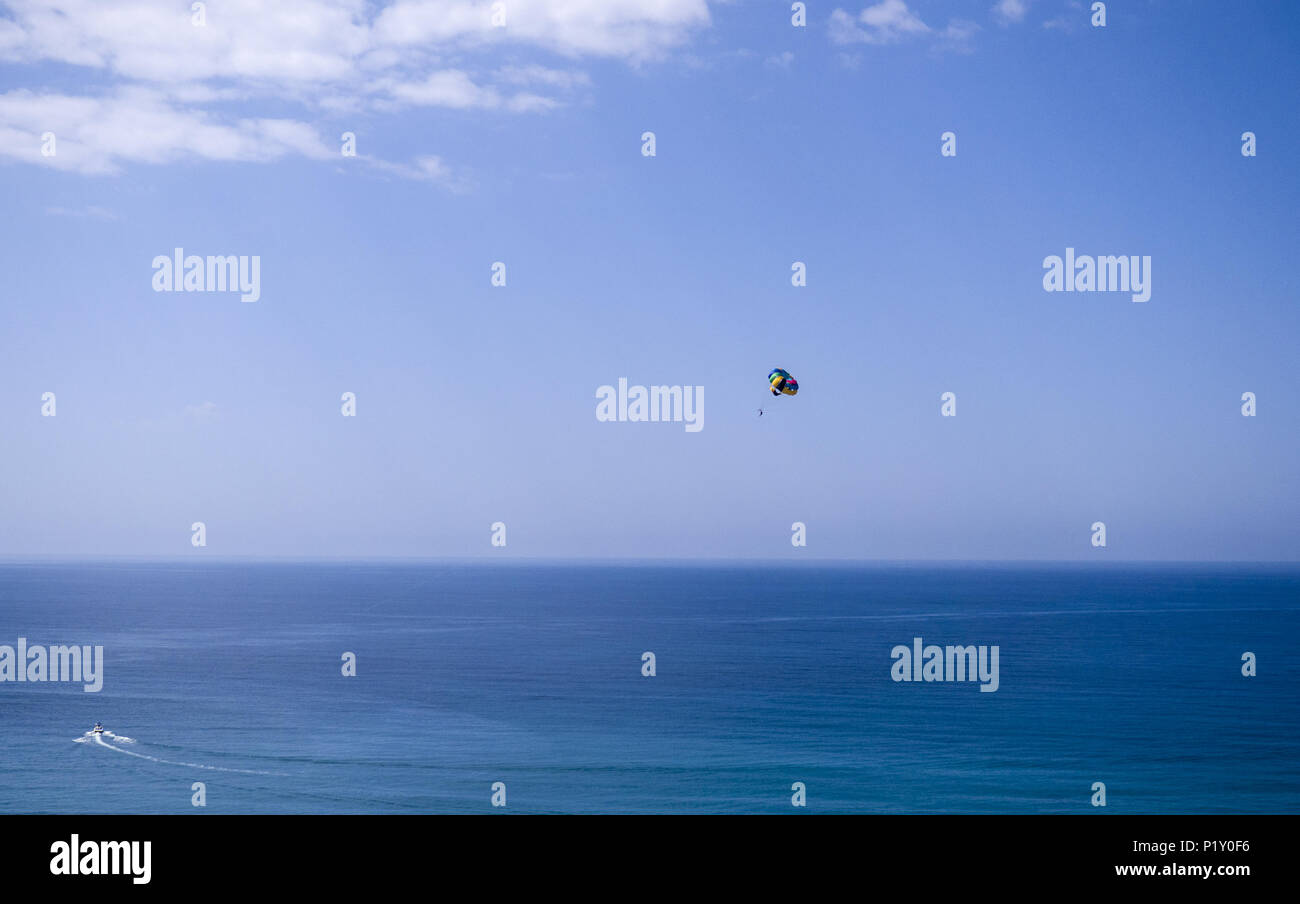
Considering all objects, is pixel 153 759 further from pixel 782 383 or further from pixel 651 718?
pixel 782 383

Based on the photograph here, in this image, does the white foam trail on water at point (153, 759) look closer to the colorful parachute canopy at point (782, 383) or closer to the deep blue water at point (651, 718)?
the deep blue water at point (651, 718)

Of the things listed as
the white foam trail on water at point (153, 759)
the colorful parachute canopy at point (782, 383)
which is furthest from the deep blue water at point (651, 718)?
the colorful parachute canopy at point (782, 383)

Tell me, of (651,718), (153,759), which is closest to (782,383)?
(651,718)

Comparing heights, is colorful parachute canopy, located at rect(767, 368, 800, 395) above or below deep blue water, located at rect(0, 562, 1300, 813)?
above

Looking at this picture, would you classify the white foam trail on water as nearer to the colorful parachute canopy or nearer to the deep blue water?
the deep blue water

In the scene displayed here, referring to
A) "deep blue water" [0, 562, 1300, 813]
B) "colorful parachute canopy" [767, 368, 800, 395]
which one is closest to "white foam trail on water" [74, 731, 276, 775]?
"deep blue water" [0, 562, 1300, 813]

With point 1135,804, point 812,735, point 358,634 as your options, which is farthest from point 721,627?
point 1135,804
